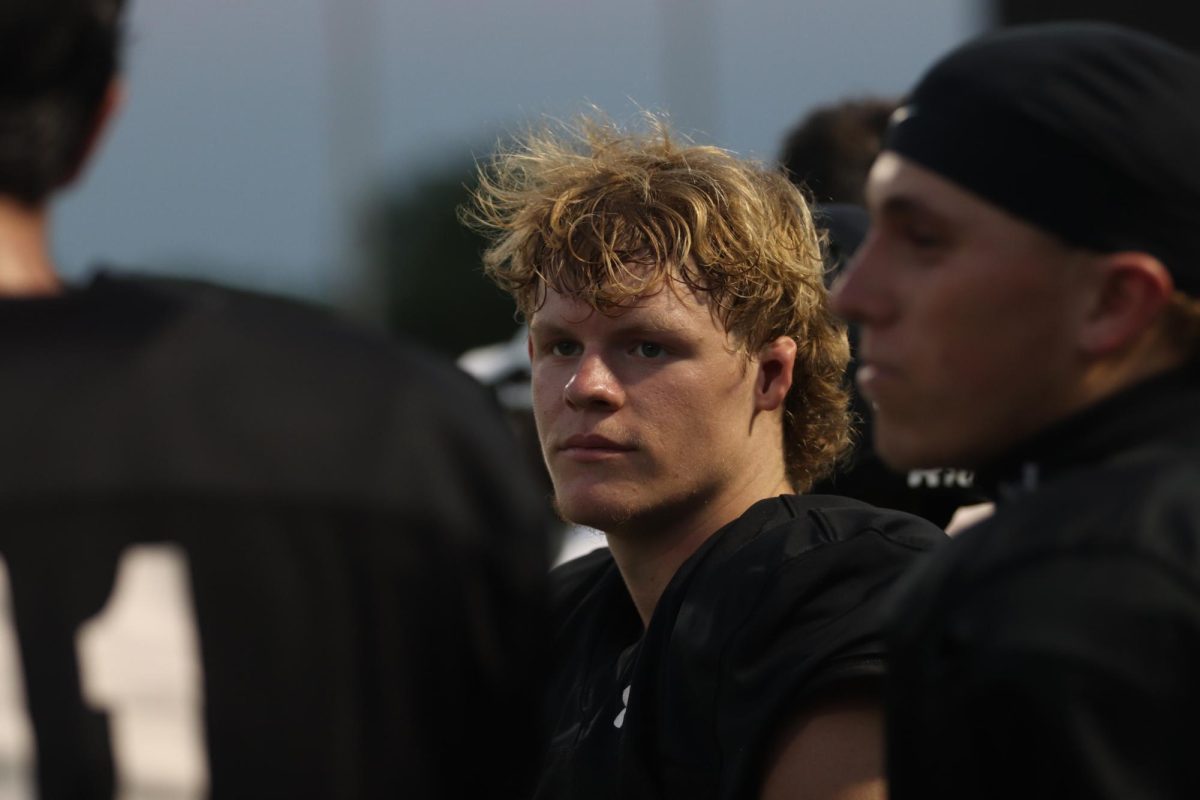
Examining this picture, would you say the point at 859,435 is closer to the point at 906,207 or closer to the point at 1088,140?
the point at 906,207

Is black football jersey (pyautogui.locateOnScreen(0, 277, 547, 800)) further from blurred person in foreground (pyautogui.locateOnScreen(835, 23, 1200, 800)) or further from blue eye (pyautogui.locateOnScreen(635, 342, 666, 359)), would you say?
blue eye (pyautogui.locateOnScreen(635, 342, 666, 359))

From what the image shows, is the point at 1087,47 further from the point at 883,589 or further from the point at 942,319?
the point at 883,589

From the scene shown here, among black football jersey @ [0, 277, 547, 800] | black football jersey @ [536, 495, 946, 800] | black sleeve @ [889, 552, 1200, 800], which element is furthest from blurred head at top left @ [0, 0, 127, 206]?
black football jersey @ [536, 495, 946, 800]

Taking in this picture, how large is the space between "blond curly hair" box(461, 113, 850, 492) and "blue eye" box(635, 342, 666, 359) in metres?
0.09

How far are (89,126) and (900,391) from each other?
891mm

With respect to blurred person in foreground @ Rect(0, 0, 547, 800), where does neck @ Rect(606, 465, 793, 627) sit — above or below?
below

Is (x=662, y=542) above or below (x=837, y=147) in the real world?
below

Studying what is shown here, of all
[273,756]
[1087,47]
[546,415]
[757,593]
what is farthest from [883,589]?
[273,756]

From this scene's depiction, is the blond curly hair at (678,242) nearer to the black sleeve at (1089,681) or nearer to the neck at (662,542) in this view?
the neck at (662,542)

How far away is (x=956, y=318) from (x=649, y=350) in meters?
1.26

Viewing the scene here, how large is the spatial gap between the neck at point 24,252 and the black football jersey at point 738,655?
1216 millimetres

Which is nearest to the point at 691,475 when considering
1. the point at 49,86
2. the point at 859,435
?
the point at 859,435

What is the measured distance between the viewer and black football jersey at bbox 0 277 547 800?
1.54 metres

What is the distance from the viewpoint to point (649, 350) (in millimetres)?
2990
